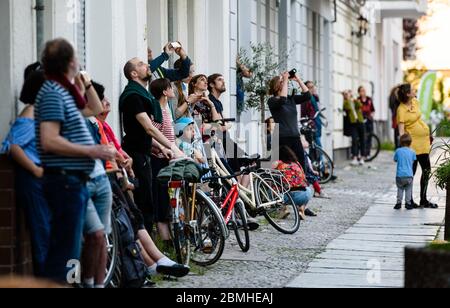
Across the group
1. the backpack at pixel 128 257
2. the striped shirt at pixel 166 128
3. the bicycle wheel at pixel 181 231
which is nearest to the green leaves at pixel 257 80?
the striped shirt at pixel 166 128

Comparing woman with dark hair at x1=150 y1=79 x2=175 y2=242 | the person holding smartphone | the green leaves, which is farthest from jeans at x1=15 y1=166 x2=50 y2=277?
the green leaves

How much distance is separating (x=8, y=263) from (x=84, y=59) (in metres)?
3.83

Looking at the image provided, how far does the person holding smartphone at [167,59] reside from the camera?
41.9 feet

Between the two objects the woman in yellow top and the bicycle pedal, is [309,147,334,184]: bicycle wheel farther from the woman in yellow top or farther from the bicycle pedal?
the bicycle pedal

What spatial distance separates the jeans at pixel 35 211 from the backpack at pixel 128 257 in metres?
1.10

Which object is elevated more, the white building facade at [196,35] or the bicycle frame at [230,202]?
the white building facade at [196,35]

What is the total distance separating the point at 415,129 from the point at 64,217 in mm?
10247

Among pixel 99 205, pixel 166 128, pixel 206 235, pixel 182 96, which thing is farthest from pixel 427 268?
pixel 182 96

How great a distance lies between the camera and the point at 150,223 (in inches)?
424

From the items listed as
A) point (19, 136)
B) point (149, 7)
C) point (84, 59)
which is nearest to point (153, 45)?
point (149, 7)

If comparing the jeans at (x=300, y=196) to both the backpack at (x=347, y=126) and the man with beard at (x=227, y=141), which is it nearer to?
the man with beard at (x=227, y=141)

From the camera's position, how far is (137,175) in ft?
35.0

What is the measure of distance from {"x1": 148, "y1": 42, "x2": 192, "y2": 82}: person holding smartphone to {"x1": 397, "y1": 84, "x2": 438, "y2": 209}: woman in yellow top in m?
5.06

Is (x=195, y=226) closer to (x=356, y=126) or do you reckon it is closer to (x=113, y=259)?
(x=113, y=259)
